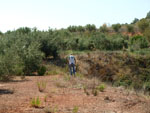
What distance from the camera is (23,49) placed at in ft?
83.0

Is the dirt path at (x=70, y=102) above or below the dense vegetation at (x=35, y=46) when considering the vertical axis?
below

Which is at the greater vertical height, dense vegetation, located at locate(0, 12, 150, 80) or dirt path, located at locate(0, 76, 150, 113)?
dense vegetation, located at locate(0, 12, 150, 80)

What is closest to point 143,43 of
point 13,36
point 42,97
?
point 13,36

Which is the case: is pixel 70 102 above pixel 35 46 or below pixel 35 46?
below

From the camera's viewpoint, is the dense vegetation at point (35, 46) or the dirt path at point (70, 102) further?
the dense vegetation at point (35, 46)

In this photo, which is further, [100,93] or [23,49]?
[23,49]

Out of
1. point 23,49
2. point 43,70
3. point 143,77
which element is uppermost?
point 23,49

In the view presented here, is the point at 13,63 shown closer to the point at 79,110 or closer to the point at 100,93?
the point at 100,93

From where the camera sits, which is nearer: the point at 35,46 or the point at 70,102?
the point at 70,102

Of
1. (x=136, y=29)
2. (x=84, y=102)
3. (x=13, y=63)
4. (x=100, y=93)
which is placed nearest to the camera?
(x=84, y=102)

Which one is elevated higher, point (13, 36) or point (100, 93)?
point (13, 36)

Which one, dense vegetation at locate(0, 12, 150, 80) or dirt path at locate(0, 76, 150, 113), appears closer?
dirt path at locate(0, 76, 150, 113)

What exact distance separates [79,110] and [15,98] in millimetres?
3193

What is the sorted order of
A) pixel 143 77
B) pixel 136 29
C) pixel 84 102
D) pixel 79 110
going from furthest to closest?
pixel 136 29 < pixel 143 77 < pixel 84 102 < pixel 79 110
